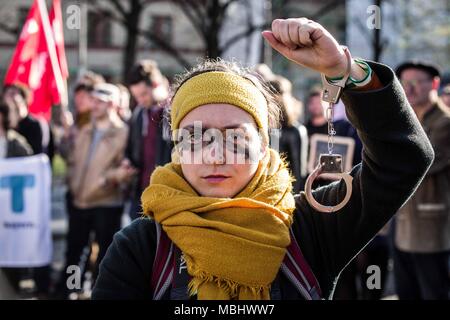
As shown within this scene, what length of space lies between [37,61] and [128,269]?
612cm

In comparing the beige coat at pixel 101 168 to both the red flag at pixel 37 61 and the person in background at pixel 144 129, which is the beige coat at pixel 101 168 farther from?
the red flag at pixel 37 61

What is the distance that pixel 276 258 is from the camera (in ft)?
6.49

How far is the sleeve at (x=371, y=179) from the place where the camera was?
76.2 inches

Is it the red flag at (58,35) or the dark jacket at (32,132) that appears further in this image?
the red flag at (58,35)

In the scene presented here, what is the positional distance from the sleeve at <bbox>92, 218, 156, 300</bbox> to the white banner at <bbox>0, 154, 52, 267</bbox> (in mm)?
4861

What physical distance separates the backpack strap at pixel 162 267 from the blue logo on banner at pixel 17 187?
16.1 feet

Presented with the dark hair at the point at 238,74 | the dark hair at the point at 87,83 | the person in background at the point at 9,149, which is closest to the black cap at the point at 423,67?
the dark hair at the point at 87,83

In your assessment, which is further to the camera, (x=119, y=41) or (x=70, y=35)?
(x=119, y=41)

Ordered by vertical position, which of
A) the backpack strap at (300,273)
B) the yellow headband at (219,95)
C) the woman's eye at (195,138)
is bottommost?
the backpack strap at (300,273)

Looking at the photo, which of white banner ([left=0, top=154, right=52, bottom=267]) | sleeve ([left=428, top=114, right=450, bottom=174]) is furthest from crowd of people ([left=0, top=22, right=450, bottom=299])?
white banner ([left=0, top=154, right=52, bottom=267])

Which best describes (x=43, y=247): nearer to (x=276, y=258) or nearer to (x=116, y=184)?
(x=116, y=184)

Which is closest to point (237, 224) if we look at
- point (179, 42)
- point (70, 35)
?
point (70, 35)
